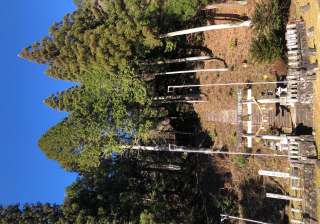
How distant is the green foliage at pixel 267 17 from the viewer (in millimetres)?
13969

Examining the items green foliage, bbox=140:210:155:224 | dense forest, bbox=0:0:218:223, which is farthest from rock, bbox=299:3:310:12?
green foliage, bbox=140:210:155:224

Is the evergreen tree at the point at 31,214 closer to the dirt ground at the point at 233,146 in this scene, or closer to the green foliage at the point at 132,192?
the green foliage at the point at 132,192

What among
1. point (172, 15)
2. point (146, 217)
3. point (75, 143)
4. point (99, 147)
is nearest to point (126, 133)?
point (99, 147)

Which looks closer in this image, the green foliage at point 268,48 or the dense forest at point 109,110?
the green foliage at point 268,48

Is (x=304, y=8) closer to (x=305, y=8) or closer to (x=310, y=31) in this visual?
(x=305, y=8)

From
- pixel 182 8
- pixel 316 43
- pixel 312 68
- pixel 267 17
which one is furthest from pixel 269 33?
pixel 182 8

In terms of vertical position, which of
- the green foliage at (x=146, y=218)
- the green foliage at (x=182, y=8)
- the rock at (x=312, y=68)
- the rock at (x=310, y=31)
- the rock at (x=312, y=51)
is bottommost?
the green foliage at (x=146, y=218)

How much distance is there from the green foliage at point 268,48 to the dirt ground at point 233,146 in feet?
3.34

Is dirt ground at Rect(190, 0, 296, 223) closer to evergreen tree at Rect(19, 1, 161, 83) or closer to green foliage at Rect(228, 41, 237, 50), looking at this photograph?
green foliage at Rect(228, 41, 237, 50)

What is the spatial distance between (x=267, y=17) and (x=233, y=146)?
10146 millimetres

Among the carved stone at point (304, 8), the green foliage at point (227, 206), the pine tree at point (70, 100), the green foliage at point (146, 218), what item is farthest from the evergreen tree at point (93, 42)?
the green foliage at point (227, 206)

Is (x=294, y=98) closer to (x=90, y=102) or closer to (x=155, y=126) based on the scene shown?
(x=155, y=126)

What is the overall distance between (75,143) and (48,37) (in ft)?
34.3

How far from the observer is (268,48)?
14.1 meters
